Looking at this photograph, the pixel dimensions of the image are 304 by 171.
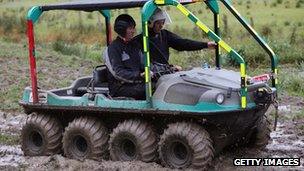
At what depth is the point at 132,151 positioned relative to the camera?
8.77 m

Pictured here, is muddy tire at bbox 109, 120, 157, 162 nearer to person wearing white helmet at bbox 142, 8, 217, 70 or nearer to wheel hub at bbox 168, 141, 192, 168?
wheel hub at bbox 168, 141, 192, 168

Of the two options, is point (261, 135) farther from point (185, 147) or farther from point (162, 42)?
point (162, 42)

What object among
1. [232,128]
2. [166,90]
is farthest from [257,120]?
[166,90]

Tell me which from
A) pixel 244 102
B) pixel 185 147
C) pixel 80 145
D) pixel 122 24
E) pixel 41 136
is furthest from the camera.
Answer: pixel 41 136

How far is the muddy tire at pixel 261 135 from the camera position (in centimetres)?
900

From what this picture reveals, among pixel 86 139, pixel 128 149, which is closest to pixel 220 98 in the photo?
pixel 128 149

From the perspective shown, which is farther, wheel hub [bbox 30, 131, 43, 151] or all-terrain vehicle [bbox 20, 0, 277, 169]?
wheel hub [bbox 30, 131, 43, 151]

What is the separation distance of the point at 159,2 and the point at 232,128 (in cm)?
166

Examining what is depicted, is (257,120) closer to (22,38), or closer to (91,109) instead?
(91,109)

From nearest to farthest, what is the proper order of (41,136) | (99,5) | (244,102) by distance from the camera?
(244,102)
(99,5)
(41,136)

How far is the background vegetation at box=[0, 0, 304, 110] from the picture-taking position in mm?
15453

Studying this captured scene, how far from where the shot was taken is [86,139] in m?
8.99

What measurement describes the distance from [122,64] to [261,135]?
1974 mm
